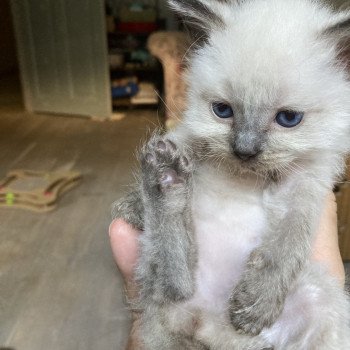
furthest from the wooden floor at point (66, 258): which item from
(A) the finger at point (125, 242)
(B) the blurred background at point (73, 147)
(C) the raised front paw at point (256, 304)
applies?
(C) the raised front paw at point (256, 304)

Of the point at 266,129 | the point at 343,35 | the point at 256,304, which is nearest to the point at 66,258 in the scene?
the point at 256,304

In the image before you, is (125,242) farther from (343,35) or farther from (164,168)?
(343,35)

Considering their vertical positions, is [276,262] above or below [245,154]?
below

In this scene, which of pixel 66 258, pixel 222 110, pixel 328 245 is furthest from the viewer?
pixel 66 258

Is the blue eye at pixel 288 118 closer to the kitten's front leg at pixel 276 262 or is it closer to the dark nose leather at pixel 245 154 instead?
the dark nose leather at pixel 245 154

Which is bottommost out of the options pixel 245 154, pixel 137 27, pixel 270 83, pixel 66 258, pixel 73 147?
pixel 73 147

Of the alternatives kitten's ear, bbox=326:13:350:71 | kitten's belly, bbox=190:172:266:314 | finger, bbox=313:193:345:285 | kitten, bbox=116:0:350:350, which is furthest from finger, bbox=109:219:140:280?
kitten's ear, bbox=326:13:350:71
